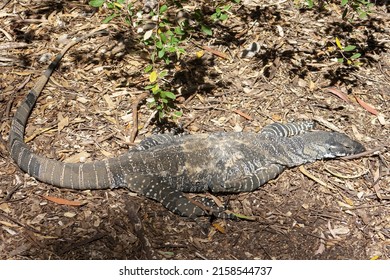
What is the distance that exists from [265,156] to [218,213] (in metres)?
1.11

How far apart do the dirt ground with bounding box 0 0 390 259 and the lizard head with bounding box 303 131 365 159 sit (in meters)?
0.14

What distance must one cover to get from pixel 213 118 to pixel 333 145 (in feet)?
5.18

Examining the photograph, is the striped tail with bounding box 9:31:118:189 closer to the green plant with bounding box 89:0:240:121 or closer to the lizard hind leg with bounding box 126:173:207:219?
the lizard hind leg with bounding box 126:173:207:219

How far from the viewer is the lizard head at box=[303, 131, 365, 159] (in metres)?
6.18

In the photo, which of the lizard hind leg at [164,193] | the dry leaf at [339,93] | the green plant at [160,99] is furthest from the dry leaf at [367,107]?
the lizard hind leg at [164,193]

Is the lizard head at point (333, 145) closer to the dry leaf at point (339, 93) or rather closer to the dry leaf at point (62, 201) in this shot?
the dry leaf at point (339, 93)

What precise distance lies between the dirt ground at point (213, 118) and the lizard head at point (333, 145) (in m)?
0.14

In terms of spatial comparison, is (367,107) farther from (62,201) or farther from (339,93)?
(62,201)

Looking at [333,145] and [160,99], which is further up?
[160,99]

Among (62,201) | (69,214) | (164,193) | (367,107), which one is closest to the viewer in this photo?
(69,214)

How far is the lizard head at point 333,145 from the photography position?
6184 mm

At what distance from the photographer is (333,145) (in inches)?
244

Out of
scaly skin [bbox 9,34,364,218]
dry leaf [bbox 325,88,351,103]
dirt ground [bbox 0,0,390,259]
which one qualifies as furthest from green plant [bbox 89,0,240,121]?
dry leaf [bbox 325,88,351,103]

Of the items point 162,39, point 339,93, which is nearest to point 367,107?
point 339,93
